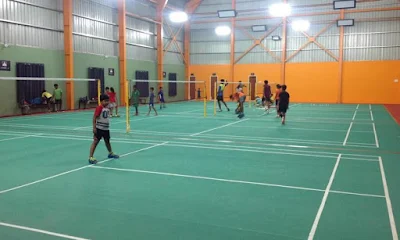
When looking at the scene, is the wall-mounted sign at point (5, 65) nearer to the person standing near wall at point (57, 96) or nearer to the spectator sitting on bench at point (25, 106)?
the spectator sitting on bench at point (25, 106)

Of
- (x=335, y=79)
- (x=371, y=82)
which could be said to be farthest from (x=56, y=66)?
(x=371, y=82)

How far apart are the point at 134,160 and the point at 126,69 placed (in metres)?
24.3

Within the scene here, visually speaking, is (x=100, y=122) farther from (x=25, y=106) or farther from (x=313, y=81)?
(x=313, y=81)

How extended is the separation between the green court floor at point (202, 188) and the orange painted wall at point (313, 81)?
78.8ft

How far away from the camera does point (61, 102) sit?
86.2 ft

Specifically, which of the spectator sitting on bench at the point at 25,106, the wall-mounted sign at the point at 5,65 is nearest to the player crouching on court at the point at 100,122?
the wall-mounted sign at the point at 5,65

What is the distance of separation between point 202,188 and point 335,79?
32.9 meters

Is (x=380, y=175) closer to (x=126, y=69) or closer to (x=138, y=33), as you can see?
(x=126, y=69)

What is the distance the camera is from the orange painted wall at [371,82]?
3538cm

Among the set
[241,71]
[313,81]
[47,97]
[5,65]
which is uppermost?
[241,71]

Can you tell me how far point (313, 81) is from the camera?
38125mm

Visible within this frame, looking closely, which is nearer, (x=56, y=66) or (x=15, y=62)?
(x=15, y=62)

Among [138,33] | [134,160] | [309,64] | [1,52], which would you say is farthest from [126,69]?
[134,160]

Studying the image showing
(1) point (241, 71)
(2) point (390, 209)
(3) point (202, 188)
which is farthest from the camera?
(1) point (241, 71)
